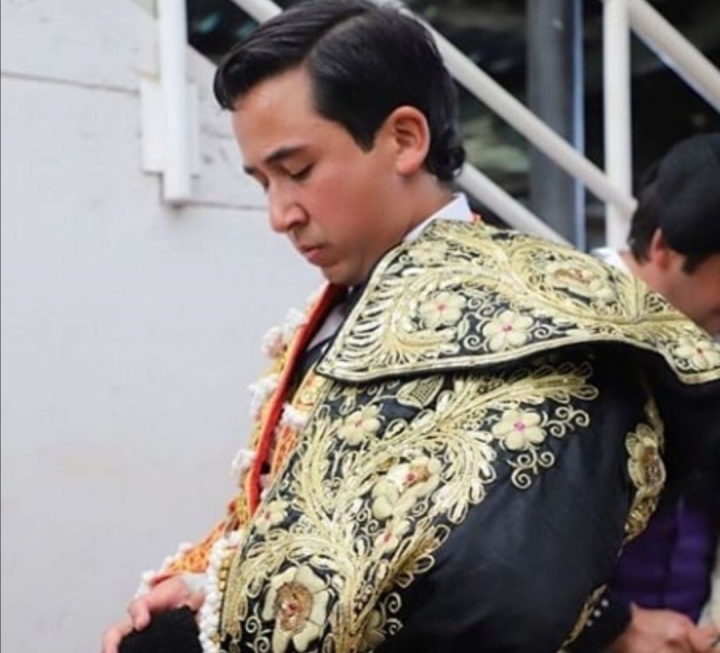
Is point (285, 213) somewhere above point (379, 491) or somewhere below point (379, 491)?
above

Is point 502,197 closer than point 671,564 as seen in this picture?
No

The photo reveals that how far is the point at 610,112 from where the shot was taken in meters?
1.95

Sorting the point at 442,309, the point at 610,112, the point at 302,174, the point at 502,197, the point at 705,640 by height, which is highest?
the point at 610,112

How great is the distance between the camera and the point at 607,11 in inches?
75.7

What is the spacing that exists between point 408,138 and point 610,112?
42.2 inches

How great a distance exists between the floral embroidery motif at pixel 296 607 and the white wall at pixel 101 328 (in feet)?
3.14

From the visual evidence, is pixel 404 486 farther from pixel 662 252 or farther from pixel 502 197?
pixel 502 197

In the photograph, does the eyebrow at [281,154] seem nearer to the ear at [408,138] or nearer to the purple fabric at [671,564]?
the ear at [408,138]

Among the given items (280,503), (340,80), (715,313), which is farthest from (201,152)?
(280,503)

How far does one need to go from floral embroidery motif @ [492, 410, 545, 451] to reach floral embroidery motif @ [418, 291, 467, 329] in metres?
0.07

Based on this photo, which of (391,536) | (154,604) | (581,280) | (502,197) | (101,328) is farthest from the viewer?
(502,197)

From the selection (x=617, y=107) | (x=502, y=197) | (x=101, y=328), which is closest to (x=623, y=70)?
(x=617, y=107)

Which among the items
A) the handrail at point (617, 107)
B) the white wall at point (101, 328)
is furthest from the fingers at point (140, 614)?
the handrail at point (617, 107)

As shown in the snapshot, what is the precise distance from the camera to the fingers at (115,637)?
954 millimetres
